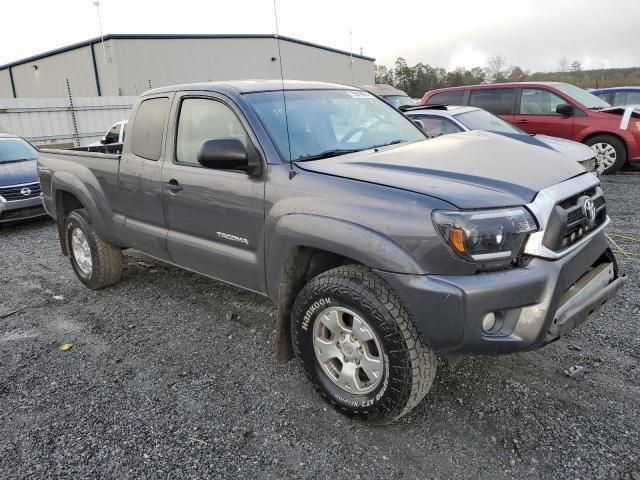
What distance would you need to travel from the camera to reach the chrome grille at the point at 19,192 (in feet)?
26.3

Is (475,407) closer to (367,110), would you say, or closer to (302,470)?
(302,470)

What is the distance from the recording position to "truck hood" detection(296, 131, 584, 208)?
2.41 m

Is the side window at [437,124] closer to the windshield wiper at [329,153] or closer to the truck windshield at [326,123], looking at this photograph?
the truck windshield at [326,123]

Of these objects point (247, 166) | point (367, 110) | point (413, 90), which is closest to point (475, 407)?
point (247, 166)

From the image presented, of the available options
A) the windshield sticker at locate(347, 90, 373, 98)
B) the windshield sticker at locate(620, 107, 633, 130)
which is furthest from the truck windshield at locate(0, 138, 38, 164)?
the windshield sticker at locate(620, 107, 633, 130)

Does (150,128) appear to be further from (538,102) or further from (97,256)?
(538,102)

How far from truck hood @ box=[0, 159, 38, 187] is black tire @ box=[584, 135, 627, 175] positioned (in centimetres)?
978

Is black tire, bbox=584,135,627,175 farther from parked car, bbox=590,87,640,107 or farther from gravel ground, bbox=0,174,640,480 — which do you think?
gravel ground, bbox=0,174,640,480

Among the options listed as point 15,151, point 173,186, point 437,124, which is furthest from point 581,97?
point 15,151

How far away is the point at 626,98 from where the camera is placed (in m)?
12.7

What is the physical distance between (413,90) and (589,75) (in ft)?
57.3

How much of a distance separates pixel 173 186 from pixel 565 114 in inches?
335

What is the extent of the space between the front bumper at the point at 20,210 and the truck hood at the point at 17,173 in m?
0.33

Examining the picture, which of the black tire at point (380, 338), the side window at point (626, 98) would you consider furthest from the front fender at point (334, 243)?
the side window at point (626, 98)
